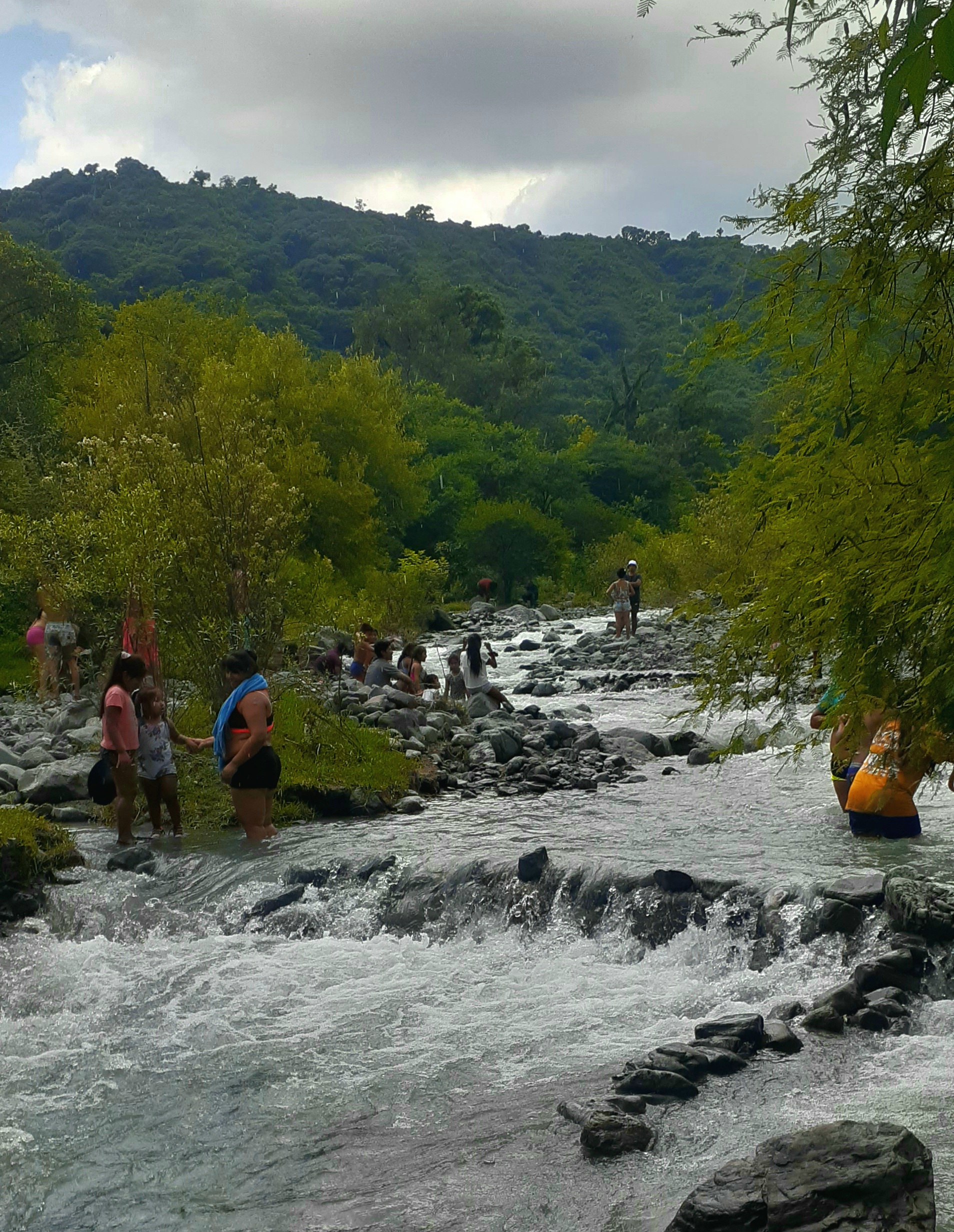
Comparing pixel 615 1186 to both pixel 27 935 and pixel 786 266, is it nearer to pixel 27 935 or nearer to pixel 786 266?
pixel 786 266

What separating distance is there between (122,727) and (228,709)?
3.26 ft

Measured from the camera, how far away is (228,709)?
11.7 m

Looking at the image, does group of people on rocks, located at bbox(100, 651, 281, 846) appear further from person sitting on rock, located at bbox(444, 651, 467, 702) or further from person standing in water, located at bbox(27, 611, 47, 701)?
person standing in water, located at bbox(27, 611, 47, 701)

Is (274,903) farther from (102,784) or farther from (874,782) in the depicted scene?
(874,782)

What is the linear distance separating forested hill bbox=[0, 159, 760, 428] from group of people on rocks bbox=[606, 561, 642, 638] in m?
49.4

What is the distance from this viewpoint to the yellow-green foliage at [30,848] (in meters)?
10.8

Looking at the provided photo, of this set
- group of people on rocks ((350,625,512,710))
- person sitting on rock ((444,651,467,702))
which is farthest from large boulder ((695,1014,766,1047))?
person sitting on rock ((444,651,467,702))

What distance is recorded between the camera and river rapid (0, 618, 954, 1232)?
574 cm

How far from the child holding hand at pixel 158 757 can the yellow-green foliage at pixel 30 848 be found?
3.05ft

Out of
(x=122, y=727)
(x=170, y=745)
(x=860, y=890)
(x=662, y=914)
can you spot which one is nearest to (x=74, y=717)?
(x=170, y=745)

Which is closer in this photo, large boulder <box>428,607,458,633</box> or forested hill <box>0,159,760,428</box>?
large boulder <box>428,607,458,633</box>

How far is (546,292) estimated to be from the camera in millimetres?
128125

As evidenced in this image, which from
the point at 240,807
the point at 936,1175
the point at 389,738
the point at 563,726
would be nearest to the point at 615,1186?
the point at 936,1175

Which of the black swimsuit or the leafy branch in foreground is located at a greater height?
the leafy branch in foreground
